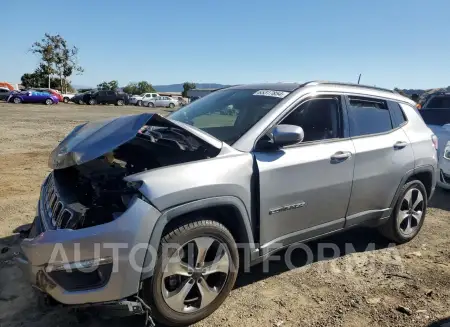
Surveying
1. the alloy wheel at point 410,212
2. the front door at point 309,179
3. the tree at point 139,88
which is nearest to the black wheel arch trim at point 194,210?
the front door at point 309,179

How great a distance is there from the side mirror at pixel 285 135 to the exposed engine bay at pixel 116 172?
1.62 ft

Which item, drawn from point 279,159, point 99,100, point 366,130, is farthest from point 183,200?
point 99,100

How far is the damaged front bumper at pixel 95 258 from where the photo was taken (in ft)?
8.06

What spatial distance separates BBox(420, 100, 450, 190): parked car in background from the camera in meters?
6.76

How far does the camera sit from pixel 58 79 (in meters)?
58.5

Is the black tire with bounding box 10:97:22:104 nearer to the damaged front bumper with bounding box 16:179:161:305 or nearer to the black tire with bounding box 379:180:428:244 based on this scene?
the black tire with bounding box 379:180:428:244

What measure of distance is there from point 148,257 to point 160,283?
24cm

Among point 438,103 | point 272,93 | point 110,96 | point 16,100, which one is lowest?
point 272,93

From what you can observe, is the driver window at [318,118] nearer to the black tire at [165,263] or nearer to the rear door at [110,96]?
the black tire at [165,263]

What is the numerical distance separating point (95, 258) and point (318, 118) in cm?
232

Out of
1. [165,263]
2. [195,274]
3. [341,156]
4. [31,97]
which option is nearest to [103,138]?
[165,263]

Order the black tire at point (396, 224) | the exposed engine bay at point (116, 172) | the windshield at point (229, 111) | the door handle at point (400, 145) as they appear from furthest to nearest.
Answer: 1. the black tire at point (396, 224)
2. the door handle at point (400, 145)
3. the windshield at point (229, 111)
4. the exposed engine bay at point (116, 172)

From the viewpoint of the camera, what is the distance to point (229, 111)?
12.6 ft

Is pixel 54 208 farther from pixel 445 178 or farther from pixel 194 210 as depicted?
pixel 445 178
